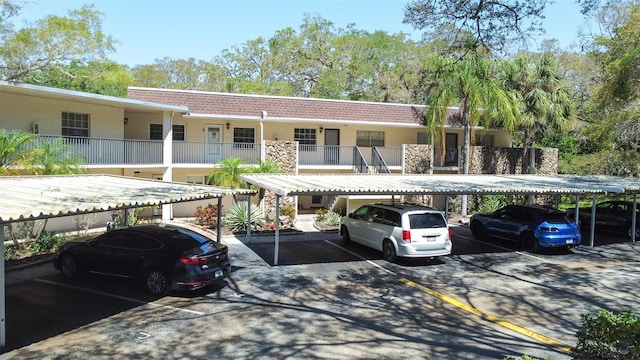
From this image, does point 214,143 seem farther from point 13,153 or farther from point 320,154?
point 13,153

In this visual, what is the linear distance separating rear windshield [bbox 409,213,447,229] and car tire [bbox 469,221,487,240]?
5.57 meters

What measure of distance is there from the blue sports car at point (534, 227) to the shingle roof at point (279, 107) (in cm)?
1012

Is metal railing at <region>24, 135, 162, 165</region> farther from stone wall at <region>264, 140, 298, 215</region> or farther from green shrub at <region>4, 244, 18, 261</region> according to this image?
stone wall at <region>264, 140, 298, 215</region>

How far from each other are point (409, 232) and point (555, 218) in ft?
20.4

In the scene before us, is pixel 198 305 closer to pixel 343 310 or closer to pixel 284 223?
pixel 343 310

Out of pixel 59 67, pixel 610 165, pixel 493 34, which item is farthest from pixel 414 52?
pixel 493 34

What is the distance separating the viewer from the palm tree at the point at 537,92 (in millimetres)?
26094

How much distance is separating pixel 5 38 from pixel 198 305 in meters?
20.2

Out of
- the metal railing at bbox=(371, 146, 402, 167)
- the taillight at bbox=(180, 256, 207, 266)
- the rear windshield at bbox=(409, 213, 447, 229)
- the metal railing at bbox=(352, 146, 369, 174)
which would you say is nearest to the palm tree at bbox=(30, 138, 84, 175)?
the taillight at bbox=(180, 256, 207, 266)

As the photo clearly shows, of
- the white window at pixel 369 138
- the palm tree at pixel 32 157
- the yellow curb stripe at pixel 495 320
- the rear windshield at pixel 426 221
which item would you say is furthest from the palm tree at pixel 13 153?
the white window at pixel 369 138

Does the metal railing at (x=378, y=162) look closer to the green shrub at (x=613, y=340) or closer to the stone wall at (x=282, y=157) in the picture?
the stone wall at (x=282, y=157)

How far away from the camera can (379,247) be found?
1523 centimetres

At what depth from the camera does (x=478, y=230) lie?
64.2ft

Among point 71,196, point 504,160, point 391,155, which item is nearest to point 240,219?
point 71,196
